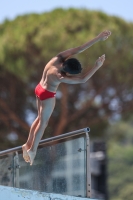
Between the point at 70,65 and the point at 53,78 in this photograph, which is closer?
the point at 70,65

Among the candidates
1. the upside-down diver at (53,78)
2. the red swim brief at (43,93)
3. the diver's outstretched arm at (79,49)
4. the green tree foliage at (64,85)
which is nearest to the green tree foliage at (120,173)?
the green tree foliage at (64,85)

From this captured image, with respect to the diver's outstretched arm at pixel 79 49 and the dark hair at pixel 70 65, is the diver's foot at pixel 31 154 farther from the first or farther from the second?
the diver's outstretched arm at pixel 79 49

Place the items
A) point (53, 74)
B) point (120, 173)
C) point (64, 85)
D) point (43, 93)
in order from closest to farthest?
point (53, 74), point (43, 93), point (64, 85), point (120, 173)

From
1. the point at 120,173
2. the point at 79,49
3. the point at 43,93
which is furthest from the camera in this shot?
the point at 120,173

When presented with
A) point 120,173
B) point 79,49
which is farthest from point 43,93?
point 120,173

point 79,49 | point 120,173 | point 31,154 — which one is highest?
point 120,173

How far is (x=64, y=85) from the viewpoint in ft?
68.1

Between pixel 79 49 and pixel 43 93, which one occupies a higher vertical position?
pixel 79 49

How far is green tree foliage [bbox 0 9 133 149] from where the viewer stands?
19969 millimetres

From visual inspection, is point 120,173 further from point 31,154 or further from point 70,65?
point 70,65

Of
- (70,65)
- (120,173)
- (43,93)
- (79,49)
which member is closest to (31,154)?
(43,93)

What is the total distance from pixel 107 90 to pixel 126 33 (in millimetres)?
2312

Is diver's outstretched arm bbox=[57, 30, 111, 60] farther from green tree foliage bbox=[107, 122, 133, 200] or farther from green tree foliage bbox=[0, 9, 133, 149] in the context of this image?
green tree foliage bbox=[107, 122, 133, 200]

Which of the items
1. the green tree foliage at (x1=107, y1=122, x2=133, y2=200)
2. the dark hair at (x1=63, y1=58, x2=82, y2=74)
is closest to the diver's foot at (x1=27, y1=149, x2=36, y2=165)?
the dark hair at (x1=63, y1=58, x2=82, y2=74)
